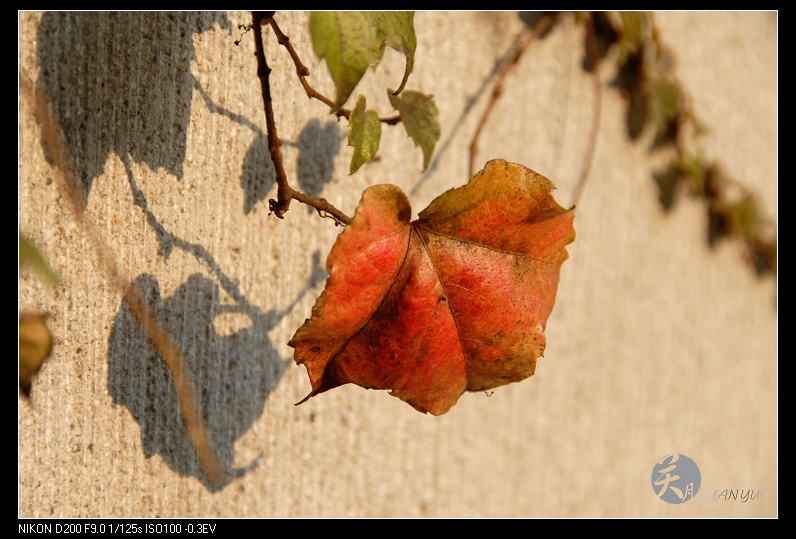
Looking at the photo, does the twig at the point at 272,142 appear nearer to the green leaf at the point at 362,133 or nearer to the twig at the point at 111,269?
the green leaf at the point at 362,133

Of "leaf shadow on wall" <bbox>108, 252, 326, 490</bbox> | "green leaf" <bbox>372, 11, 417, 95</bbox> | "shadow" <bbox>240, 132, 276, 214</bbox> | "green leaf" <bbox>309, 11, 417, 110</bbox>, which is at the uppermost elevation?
"green leaf" <bbox>372, 11, 417, 95</bbox>

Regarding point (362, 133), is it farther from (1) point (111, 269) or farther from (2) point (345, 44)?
(1) point (111, 269)

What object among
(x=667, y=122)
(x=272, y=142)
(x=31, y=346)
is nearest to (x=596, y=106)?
(x=667, y=122)

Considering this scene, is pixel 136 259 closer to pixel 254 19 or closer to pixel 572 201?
pixel 254 19
